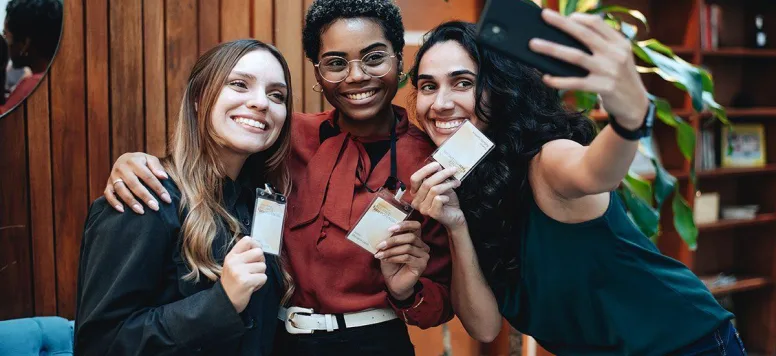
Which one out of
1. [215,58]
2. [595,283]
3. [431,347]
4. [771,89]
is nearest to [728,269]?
[771,89]

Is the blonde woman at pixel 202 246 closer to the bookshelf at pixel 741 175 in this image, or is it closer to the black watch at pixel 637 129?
the black watch at pixel 637 129

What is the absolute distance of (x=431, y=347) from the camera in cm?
309

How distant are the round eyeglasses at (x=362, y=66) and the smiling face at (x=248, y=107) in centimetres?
21

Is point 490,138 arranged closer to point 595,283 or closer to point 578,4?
point 595,283

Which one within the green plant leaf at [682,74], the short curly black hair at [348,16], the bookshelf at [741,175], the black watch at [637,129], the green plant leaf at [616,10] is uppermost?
the green plant leaf at [616,10]

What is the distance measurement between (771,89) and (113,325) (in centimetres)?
521

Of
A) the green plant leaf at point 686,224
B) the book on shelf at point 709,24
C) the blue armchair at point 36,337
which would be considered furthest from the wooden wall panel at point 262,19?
the book on shelf at point 709,24

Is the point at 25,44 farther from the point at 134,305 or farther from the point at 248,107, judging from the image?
the point at 134,305

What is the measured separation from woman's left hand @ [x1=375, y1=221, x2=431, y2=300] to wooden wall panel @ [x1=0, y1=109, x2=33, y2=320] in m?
1.27

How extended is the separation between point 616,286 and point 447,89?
577 millimetres

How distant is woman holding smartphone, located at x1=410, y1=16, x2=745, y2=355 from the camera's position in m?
1.42

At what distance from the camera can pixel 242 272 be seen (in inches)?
51.8

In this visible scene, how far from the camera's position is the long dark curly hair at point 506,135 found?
1503 mm

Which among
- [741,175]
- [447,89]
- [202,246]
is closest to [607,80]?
[447,89]
